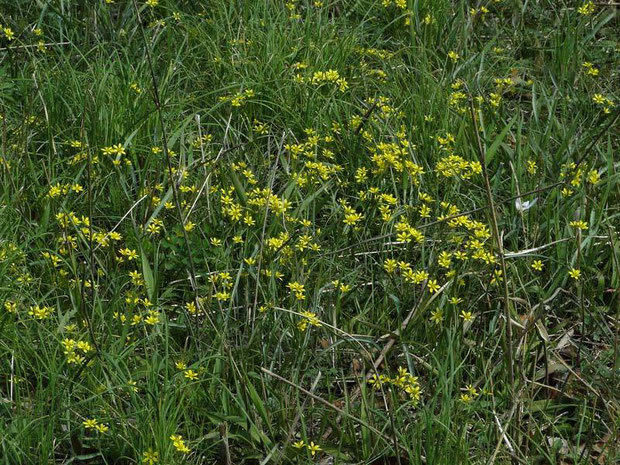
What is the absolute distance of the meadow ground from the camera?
2.75 metres

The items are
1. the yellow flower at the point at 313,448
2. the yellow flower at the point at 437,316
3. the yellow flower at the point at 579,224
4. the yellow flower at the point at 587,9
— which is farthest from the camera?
the yellow flower at the point at 587,9

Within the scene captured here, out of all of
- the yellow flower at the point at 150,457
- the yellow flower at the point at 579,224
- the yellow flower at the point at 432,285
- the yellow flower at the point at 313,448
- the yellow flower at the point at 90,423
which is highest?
the yellow flower at the point at 90,423

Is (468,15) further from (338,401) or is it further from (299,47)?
(338,401)

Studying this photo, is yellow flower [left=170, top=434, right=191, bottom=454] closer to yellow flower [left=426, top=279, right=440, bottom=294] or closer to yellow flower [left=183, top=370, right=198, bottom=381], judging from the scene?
yellow flower [left=183, top=370, right=198, bottom=381]

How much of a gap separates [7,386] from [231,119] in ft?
5.22

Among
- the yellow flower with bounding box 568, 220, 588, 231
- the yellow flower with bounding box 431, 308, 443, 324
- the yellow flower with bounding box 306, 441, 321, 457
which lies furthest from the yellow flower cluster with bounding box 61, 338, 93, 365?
the yellow flower with bounding box 568, 220, 588, 231

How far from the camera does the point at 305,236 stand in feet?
10.6

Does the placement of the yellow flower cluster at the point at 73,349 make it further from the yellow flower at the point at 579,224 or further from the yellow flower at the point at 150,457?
the yellow flower at the point at 579,224

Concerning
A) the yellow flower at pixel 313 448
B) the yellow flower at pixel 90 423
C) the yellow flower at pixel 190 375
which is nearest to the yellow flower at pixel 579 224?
the yellow flower at pixel 313 448

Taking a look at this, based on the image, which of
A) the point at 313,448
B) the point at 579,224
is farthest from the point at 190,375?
the point at 579,224

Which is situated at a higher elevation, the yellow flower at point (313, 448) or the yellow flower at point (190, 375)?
the yellow flower at point (190, 375)

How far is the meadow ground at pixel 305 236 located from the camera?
2.75m

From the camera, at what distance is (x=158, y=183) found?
3605 mm

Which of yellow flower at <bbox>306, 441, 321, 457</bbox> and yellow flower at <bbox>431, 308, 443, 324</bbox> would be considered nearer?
yellow flower at <bbox>306, 441, 321, 457</bbox>
